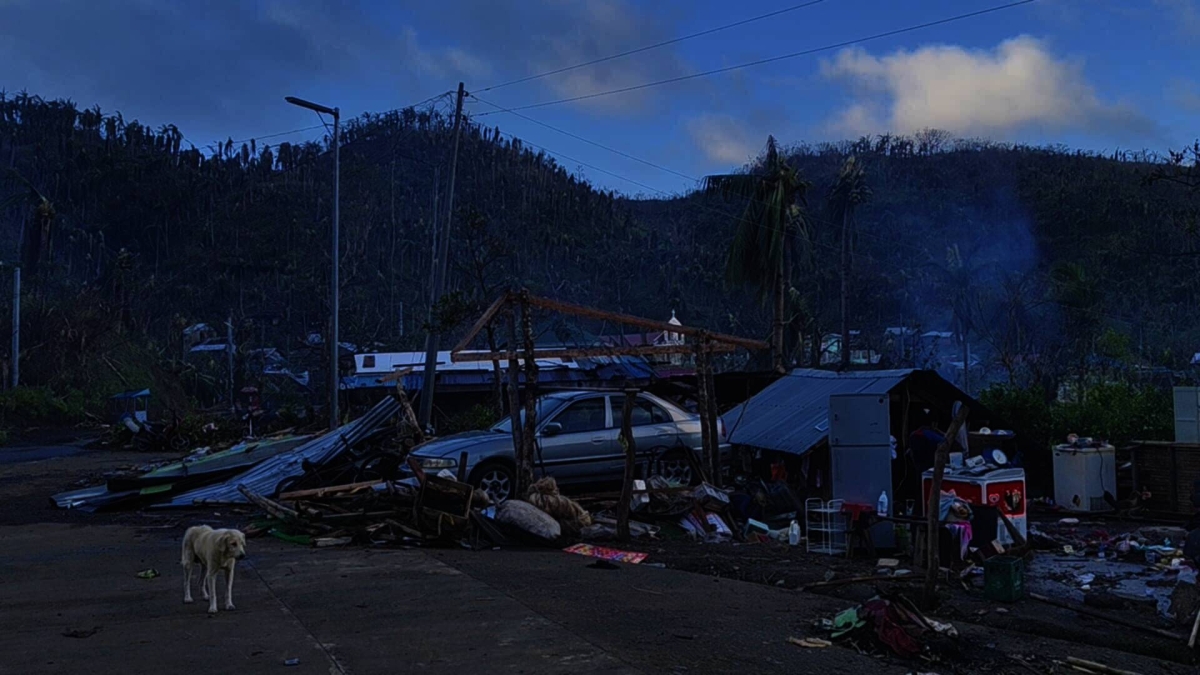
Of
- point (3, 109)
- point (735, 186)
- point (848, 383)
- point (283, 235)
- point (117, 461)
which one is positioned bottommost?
point (117, 461)

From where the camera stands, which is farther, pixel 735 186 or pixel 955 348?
pixel 955 348

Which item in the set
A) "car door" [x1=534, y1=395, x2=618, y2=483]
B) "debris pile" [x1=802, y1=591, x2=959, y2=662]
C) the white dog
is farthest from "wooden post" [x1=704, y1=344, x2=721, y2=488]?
the white dog

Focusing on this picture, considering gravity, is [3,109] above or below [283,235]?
above

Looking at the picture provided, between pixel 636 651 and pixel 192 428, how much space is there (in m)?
24.4

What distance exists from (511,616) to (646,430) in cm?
728

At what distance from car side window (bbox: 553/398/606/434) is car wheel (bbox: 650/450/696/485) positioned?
96 cm

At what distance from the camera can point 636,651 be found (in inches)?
245

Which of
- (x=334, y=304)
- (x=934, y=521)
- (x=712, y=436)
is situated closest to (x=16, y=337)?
(x=334, y=304)

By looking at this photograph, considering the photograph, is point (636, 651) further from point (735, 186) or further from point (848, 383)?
point (735, 186)

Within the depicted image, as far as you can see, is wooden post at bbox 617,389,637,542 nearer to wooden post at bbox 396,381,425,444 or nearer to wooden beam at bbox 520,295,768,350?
wooden beam at bbox 520,295,768,350

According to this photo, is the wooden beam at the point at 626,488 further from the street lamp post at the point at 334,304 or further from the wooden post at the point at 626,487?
the street lamp post at the point at 334,304

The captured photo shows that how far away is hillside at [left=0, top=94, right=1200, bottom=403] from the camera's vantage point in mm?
45312

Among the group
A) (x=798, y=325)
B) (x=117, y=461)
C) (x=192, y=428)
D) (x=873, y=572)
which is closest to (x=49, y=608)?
(x=873, y=572)

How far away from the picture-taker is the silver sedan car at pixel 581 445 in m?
13.1
